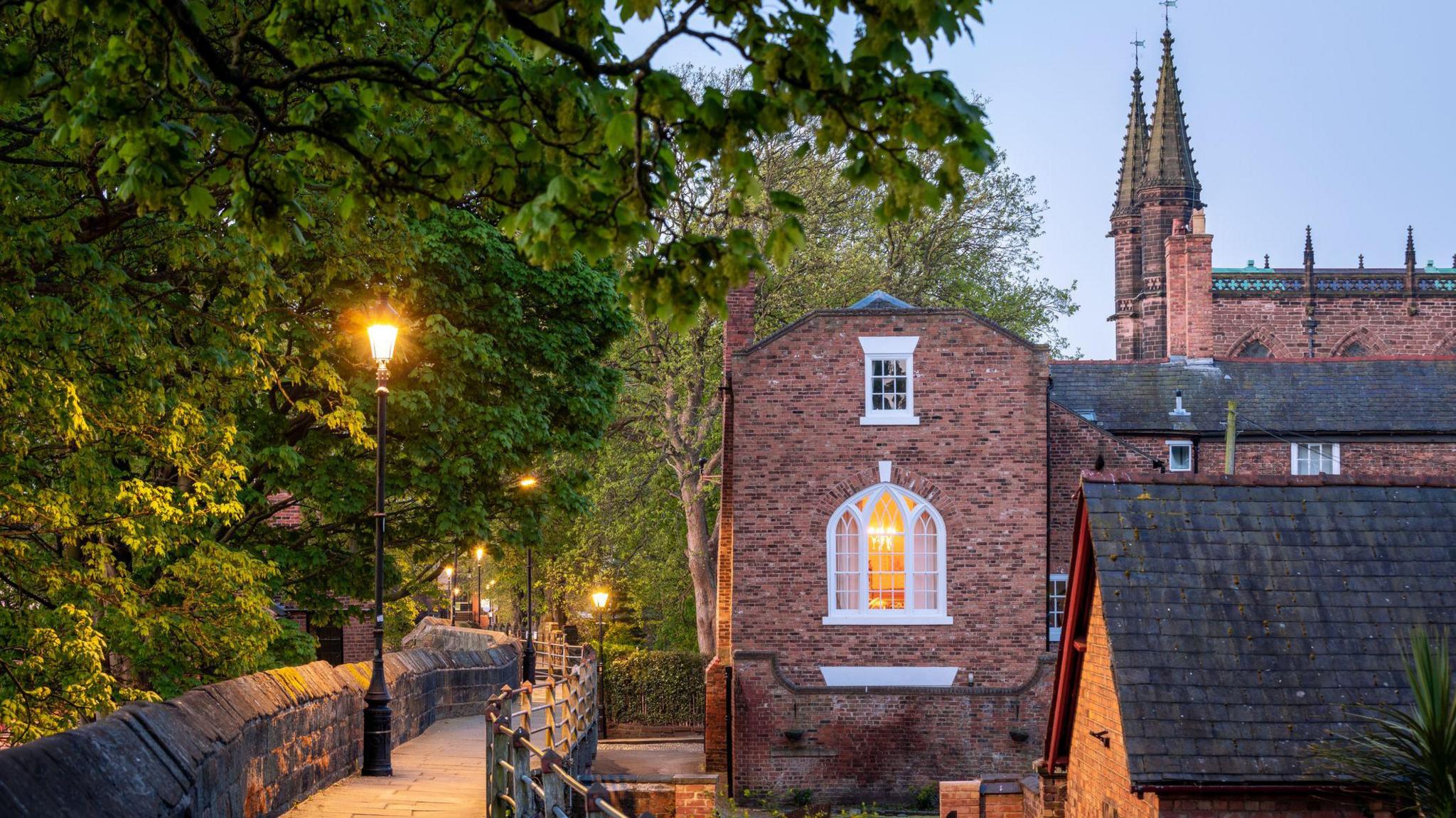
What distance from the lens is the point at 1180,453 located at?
34.5 m

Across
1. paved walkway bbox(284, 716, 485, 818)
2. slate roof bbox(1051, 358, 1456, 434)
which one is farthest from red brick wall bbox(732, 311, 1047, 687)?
paved walkway bbox(284, 716, 485, 818)

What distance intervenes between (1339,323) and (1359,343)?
1107mm

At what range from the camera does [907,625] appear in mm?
28734

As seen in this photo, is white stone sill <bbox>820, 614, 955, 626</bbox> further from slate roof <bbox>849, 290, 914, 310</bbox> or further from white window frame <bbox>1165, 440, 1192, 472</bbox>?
white window frame <bbox>1165, 440, 1192, 472</bbox>

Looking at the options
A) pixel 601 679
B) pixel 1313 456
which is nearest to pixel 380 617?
pixel 1313 456

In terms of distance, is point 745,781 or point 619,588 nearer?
point 745,781

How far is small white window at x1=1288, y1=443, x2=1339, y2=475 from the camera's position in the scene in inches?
1371

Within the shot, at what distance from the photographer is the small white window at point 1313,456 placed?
114ft

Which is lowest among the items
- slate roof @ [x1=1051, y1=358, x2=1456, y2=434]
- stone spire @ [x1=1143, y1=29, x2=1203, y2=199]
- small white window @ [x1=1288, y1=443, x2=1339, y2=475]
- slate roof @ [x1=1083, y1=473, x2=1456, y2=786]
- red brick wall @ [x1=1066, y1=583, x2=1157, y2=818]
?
red brick wall @ [x1=1066, y1=583, x2=1157, y2=818]

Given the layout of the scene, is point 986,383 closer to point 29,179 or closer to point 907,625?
point 907,625

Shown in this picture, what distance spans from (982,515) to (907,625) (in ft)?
7.99

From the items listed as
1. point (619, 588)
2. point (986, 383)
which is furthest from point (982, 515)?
point (619, 588)

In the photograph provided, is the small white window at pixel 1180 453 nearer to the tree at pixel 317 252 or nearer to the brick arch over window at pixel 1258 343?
the tree at pixel 317 252

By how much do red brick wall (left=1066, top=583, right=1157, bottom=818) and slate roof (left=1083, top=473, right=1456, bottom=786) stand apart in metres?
0.38
